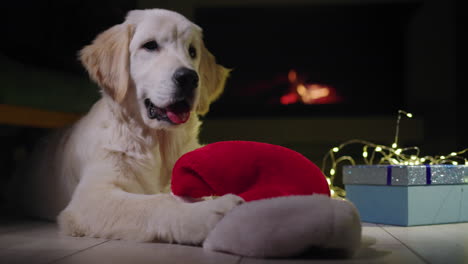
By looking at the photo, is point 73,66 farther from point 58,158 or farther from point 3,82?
point 58,158

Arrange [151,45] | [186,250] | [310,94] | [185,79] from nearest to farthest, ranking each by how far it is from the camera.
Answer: [186,250], [185,79], [151,45], [310,94]

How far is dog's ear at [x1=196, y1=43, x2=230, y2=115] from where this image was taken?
5.61 ft

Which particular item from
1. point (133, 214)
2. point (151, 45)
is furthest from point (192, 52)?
point (133, 214)

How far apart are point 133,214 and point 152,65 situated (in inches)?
20.1

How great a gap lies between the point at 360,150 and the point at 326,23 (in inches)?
38.7

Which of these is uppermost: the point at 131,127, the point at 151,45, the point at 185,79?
the point at 151,45

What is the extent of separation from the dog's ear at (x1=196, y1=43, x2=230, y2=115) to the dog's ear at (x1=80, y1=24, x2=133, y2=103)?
30 cm

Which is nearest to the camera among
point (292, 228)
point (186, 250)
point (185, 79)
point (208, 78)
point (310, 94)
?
point (292, 228)

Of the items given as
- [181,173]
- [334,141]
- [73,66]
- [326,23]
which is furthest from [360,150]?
[181,173]

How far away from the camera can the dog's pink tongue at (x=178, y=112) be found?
1484 mm

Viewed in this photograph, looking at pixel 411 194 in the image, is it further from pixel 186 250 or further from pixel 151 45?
pixel 151 45

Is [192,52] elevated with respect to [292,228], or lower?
elevated

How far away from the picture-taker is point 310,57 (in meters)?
3.34

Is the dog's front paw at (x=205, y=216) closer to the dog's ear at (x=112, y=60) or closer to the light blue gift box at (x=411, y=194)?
the dog's ear at (x=112, y=60)
